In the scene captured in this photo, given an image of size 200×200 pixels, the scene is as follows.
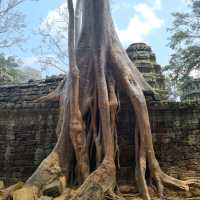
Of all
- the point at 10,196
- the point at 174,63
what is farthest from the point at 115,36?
the point at 174,63

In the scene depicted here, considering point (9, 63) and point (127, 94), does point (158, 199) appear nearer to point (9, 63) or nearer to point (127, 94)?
point (127, 94)

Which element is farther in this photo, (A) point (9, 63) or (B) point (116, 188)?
(A) point (9, 63)

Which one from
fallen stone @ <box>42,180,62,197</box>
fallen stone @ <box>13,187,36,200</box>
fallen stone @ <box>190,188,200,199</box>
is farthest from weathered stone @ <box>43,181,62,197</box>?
fallen stone @ <box>190,188,200,199</box>

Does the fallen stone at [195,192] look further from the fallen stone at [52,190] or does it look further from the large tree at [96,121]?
the fallen stone at [52,190]

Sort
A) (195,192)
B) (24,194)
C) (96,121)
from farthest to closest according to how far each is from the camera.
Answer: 1. (96,121)
2. (195,192)
3. (24,194)

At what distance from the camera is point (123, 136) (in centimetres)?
702

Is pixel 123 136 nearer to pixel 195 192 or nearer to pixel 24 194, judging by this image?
pixel 195 192

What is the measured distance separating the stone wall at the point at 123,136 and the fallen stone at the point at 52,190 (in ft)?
4.42

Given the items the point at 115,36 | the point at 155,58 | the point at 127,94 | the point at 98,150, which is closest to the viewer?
the point at 98,150

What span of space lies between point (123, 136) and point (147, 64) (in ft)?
10.5

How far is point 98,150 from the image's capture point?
6289mm

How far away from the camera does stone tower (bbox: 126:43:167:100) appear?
9.53 m

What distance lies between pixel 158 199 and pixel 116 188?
722mm

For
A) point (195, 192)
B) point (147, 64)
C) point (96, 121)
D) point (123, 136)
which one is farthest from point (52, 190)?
point (147, 64)
